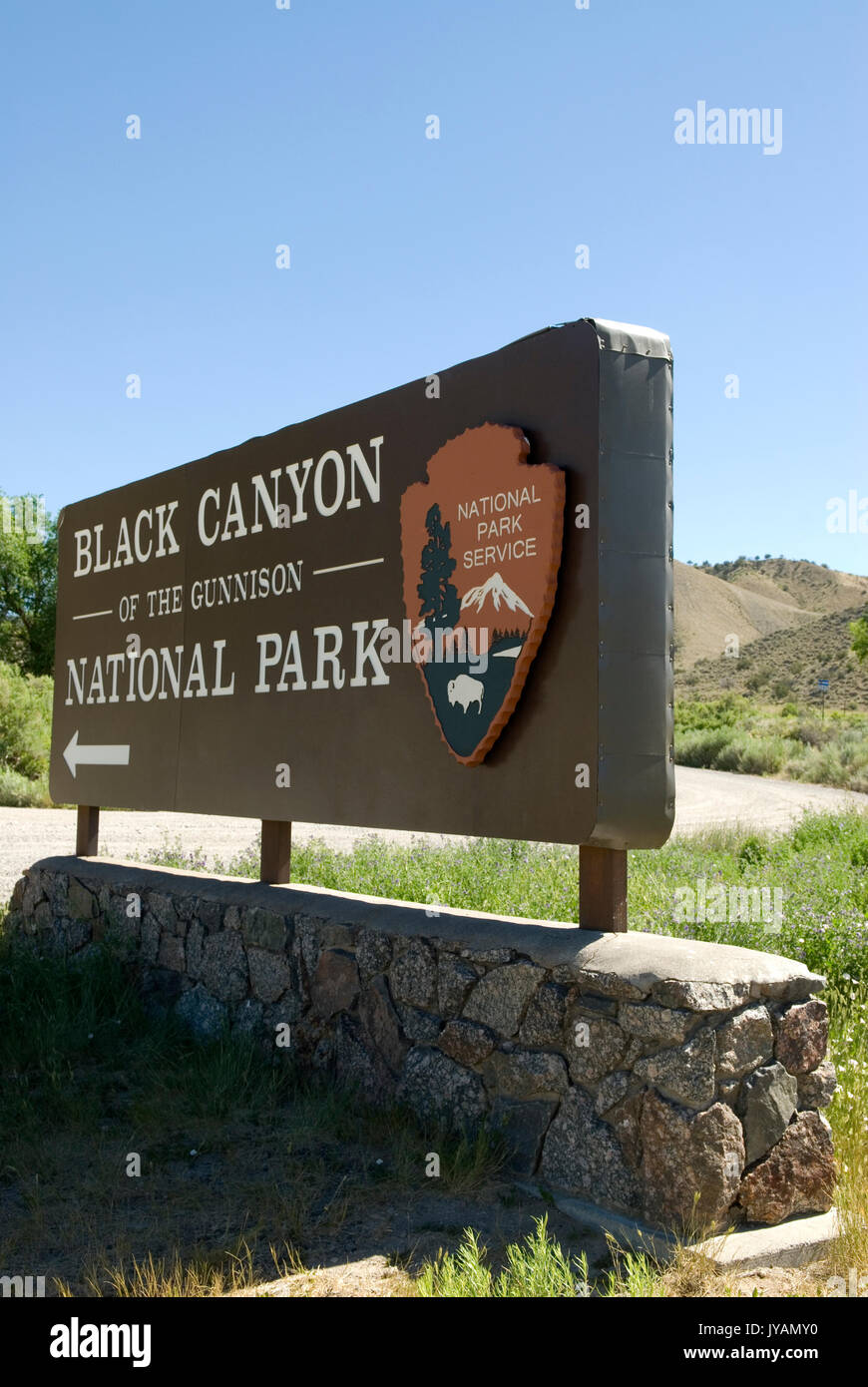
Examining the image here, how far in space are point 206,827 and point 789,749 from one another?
19431 millimetres

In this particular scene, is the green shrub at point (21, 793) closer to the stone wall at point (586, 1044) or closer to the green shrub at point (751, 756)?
the stone wall at point (586, 1044)

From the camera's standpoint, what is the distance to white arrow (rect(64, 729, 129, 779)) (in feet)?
24.0

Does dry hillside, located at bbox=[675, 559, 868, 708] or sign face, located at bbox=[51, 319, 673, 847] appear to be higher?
dry hillside, located at bbox=[675, 559, 868, 708]

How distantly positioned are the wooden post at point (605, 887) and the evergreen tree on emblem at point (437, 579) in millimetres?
1127

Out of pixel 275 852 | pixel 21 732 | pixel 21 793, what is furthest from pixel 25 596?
pixel 275 852

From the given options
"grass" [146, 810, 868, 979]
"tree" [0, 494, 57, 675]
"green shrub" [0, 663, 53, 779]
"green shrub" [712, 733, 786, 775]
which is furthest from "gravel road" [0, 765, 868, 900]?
"tree" [0, 494, 57, 675]

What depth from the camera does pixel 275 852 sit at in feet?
20.1

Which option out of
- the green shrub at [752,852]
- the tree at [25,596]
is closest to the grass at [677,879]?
the green shrub at [752,852]

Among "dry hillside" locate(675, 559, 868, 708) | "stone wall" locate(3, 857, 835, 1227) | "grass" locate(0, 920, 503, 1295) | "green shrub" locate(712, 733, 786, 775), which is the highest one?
"dry hillside" locate(675, 559, 868, 708)

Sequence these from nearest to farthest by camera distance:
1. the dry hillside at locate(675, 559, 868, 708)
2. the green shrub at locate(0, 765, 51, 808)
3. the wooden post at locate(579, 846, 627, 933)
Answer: the wooden post at locate(579, 846, 627, 933)
the green shrub at locate(0, 765, 51, 808)
the dry hillside at locate(675, 559, 868, 708)

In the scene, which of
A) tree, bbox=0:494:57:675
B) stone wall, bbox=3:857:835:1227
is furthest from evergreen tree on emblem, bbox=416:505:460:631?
tree, bbox=0:494:57:675

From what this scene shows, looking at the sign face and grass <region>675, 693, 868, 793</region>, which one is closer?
the sign face

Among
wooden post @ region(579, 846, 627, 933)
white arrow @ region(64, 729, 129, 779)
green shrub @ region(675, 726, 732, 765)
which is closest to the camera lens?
wooden post @ region(579, 846, 627, 933)

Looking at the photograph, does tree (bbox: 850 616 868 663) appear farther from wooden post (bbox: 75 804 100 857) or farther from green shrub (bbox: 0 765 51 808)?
wooden post (bbox: 75 804 100 857)
